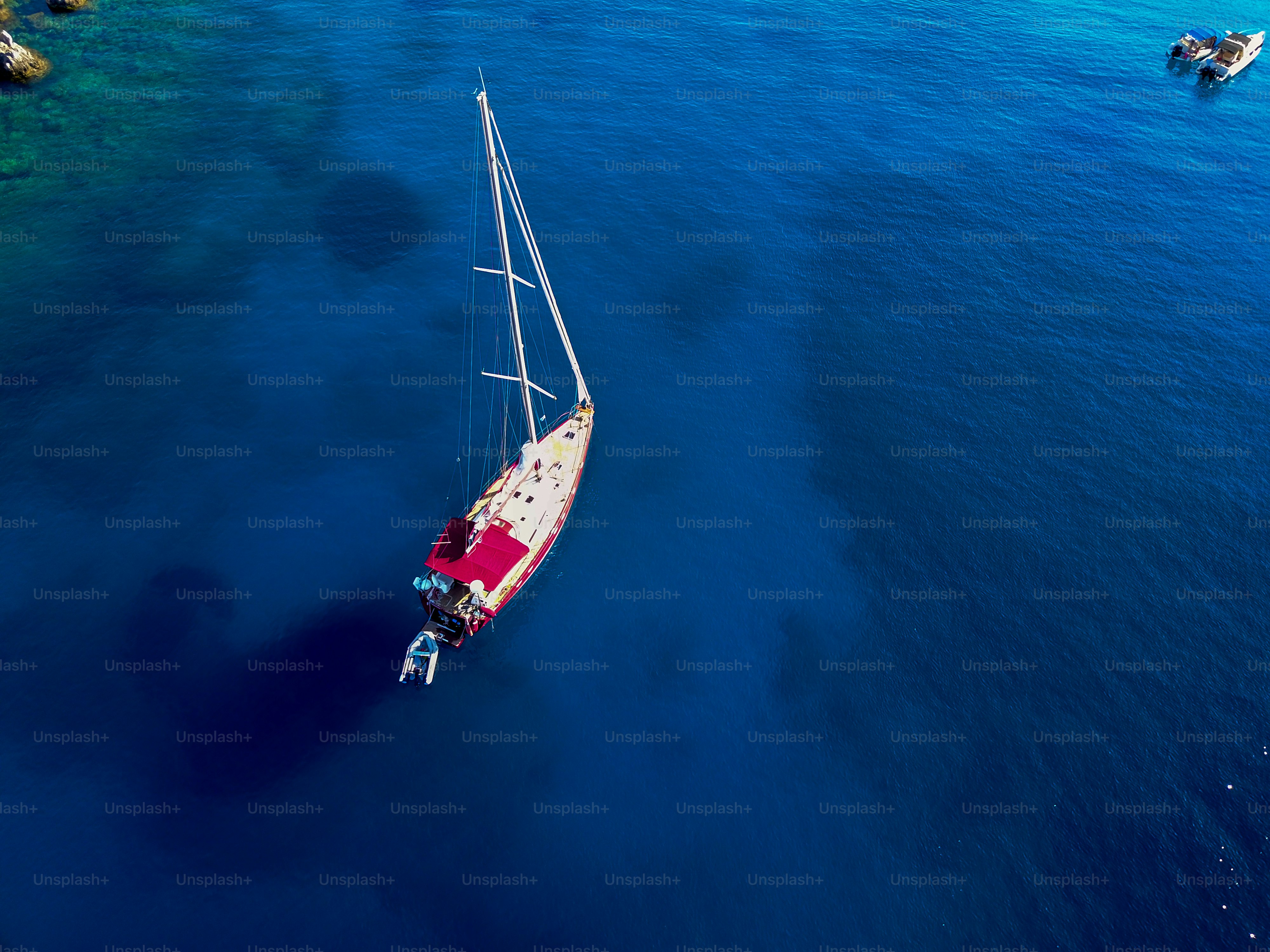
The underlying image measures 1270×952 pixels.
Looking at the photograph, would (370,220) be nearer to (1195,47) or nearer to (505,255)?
(505,255)

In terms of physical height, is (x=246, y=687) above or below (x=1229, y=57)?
below

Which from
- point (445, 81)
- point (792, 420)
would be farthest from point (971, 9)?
point (792, 420)

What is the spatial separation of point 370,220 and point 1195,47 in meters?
162

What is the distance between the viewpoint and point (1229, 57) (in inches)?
5768

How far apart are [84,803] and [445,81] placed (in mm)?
128046

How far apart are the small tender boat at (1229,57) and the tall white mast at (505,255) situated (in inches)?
5871

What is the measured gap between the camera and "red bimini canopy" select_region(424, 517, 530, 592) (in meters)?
73.6

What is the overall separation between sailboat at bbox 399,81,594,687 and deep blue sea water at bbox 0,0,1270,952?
3.92 meters

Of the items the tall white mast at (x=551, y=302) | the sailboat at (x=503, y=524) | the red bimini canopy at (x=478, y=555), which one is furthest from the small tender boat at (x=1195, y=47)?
the red bimini canopy at (x=478, y=555)

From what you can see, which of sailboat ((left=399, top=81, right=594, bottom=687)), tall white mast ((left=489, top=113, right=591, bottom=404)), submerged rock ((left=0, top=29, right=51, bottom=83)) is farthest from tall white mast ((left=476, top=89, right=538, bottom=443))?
submerged rock ((left=0, top=29, right=51, bottom=83))

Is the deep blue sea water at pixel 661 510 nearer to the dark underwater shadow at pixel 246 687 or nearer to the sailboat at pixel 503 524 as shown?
the dark underwater shadow at pixel 246 687

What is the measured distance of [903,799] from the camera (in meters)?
68.9

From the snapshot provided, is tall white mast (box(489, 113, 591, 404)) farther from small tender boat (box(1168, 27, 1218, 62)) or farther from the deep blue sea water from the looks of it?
small tender boat (box(1168, 27, 1218, 62))

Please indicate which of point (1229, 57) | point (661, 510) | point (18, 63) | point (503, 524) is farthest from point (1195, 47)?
point (18, 63)
